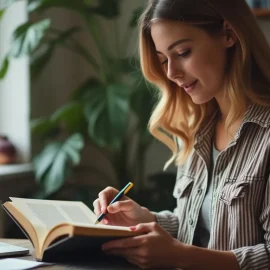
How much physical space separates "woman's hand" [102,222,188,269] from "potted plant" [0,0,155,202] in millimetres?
1097

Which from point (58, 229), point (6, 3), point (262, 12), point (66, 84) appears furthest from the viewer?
point (66, 84)

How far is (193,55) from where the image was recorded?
149 centimetres

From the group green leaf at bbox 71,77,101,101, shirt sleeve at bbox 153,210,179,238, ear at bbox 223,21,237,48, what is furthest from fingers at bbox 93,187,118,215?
green leaf at bbox 71,77,101,101

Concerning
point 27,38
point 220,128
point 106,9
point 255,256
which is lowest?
point 255,256

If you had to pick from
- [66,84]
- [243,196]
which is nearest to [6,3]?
[66,84]

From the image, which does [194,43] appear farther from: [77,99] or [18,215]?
[77,99]

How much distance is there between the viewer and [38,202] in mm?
1427

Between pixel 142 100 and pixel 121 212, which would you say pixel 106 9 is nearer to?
pixel 142 100

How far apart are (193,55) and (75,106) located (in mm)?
1100

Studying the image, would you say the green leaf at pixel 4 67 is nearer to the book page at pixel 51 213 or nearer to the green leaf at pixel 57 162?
the green leaf at pixel 57 162

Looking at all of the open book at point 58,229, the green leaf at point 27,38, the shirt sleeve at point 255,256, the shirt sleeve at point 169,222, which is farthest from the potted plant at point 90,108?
the shirt sleeve at point 255,256

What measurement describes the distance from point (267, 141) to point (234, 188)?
131 mm

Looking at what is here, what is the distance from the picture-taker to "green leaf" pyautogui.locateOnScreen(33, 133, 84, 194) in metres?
2.40

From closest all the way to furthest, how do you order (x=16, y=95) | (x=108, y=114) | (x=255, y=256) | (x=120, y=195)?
(x=255, y=256), (x=120, y=195), (x=108, y=114), (x=16, y=95)
